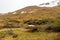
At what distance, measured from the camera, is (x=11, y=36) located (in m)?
22.2

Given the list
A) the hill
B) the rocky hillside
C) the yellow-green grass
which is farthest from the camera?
the rocky hillside

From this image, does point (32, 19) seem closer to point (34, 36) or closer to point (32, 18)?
point (32, 18)

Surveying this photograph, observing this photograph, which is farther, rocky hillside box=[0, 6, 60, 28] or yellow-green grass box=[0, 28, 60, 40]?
rocky hillside box=[0, 6, 60, 28]

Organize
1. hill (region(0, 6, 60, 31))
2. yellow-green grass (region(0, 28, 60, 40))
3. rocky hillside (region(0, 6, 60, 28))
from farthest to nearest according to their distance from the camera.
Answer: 1. rocky hillside (region(0, 6, 60, 28))
2. hill (region(0, 6, 60, 31))
3. yellow-green grass (region(0, 28, 60, 40))

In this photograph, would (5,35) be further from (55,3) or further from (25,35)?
(55,3)

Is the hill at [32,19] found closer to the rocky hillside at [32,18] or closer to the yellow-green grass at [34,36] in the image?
the rocky hillside at [32,18]

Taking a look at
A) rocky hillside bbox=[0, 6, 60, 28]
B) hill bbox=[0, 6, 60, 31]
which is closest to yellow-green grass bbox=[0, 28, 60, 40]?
hill bbox=[0, 6, 60, 31]

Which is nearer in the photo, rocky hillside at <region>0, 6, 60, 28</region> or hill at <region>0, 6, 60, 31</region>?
hill at <region>0, 6, 60, 31</region>

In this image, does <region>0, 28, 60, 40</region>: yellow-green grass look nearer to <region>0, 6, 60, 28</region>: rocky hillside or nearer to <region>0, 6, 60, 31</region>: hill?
<region>0, 6, 60, 31</region>: hill

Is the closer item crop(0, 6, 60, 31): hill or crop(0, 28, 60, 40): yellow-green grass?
crop(0, 28, 60, 40): yellow-green grass

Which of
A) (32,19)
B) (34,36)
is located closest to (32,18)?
(32,19)

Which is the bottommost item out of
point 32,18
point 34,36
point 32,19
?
point 34,36

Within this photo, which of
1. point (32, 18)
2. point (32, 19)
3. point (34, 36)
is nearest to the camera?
point (34, 36)

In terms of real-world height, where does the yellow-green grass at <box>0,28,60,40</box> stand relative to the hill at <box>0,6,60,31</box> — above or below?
below
